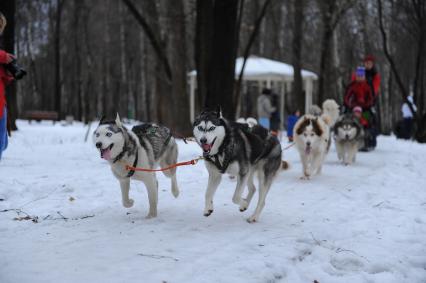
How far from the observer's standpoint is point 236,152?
14.9 feet

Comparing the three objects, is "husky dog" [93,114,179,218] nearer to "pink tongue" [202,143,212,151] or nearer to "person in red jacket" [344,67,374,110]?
"pink tongue" [202,143,212,151]

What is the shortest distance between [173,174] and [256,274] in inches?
102

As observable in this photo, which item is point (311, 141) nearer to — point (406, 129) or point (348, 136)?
point (348, 136)

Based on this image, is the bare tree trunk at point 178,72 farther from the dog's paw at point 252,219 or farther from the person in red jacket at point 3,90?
the person in red jacket at point 3,90

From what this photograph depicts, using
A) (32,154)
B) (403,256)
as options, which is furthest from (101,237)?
(32,154)

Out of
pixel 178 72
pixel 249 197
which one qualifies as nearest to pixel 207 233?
pixel 249 197

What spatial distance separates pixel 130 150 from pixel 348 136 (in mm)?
5955

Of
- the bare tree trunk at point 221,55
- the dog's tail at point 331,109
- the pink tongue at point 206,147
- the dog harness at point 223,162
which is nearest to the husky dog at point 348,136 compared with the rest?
the dog's tail at point 331,109

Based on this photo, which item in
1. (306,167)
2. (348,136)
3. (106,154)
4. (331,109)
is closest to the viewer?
(106,154)

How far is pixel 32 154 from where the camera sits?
977 cm

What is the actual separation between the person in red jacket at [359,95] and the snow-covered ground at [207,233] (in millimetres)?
4153

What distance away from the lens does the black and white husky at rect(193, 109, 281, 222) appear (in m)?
4.38

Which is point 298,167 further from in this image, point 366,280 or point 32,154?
point 366,280

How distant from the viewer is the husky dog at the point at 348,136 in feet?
30.9
